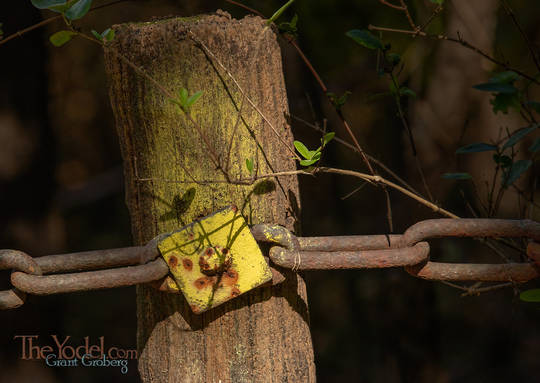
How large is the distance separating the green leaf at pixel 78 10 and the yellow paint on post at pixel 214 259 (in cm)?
39

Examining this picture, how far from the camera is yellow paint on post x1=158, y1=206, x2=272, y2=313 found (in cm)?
85

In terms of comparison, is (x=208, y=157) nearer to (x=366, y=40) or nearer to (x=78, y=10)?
(x=78, y=10)

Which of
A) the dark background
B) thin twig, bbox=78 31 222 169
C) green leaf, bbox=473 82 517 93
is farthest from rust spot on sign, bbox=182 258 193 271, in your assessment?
the dark background

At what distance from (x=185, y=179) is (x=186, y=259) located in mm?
133

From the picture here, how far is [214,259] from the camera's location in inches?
33.6

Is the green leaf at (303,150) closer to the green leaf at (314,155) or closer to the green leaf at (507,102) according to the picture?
the green leaf at (314,155)

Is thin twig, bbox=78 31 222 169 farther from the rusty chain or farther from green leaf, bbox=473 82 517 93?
green leaf, bbox=473 82 517 93

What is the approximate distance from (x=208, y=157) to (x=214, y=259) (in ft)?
0.54

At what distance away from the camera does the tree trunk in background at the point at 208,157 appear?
0.89 m

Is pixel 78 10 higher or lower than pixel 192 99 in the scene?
higher

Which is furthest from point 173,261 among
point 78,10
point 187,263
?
point 78,10

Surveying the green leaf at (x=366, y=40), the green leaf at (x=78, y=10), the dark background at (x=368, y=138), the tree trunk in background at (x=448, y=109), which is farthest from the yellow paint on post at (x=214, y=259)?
the tree trunk in background at (x=448, y=109)

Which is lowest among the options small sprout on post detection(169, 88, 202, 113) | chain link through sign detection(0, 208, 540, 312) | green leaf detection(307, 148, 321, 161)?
chain link through sign detection(0, 208, 540, 312)

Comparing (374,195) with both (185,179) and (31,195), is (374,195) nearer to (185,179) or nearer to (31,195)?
(31,195)
